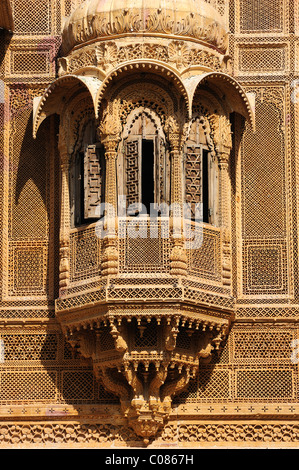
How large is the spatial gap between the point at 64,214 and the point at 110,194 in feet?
1.95

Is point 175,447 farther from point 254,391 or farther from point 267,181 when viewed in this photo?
point 267,181

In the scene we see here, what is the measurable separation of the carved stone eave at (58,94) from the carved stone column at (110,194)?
0.35 metres

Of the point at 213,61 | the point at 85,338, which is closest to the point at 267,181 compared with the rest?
the point at 213,61

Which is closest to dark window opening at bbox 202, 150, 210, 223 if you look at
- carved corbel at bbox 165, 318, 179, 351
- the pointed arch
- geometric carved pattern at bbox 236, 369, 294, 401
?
the pointed arch

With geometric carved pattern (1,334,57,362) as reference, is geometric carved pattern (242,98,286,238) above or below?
above

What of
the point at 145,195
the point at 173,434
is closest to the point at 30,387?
the point at 173,434

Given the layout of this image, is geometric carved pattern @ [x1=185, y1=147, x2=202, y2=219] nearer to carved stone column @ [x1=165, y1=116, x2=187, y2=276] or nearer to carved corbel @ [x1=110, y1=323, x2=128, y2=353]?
carved stone column @ [x1=165, y1=116, x2=187, y2=276]

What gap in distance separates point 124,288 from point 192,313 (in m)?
0.69

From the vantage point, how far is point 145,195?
16.9 meters

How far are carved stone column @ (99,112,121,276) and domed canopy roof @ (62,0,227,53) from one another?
837 mm

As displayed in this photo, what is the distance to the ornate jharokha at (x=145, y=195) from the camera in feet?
54.4

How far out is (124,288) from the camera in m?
16.5

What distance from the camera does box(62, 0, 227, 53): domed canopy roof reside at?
16922 mm

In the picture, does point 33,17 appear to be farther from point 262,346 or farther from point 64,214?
point 262,346
